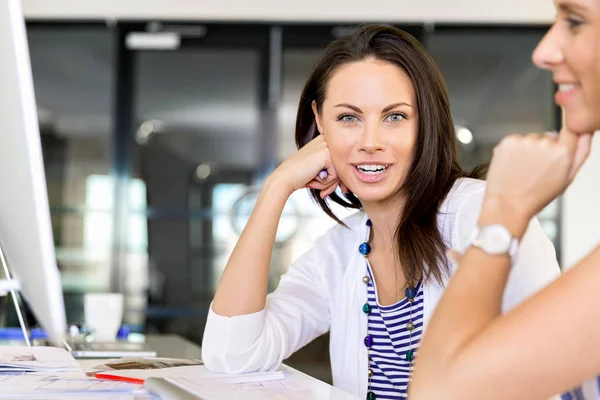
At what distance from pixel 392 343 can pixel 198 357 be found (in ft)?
1.39

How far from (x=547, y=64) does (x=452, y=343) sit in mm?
377

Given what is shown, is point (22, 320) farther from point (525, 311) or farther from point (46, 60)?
point (46, 60)

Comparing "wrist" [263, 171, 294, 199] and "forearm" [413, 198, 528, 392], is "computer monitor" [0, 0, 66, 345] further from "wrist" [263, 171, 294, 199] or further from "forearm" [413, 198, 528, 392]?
"forearm" [413, 198, 528, 392]

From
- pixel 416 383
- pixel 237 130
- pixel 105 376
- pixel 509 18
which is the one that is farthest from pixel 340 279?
pixel 509 18

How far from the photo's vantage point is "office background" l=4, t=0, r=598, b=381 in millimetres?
4035

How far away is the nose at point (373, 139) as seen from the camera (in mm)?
1573

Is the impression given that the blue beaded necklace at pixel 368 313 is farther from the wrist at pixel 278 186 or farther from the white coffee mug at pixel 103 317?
the white coffee mug at pixel 103 317

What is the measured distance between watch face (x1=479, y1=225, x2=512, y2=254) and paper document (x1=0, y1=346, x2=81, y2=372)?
79 centimetres

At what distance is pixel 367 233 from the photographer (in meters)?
1.71

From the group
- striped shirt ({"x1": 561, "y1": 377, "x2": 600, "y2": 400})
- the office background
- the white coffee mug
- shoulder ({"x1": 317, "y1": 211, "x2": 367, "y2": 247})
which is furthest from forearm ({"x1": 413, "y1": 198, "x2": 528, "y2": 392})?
the office background

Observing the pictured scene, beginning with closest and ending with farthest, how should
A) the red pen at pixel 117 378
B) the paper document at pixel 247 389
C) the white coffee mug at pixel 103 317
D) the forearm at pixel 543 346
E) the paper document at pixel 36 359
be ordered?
the forearm at pixel 543 346 < the paper document at pixel 247 389 < the red pen at pixel 117 378 < the paper document at pixel 36 359 < the white coffee mug at pixel 103 317

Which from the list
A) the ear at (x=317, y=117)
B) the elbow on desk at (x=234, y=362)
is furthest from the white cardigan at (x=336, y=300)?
the ear at (x=317, y=117)

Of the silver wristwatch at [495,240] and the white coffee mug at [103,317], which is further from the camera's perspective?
the white coffee mug at [103,317]

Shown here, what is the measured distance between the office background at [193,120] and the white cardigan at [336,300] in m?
2.33
